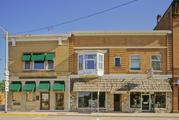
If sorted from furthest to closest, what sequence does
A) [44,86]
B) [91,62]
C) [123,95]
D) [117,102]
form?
[44,86] < [117,102] < [91,62] < [123,95]

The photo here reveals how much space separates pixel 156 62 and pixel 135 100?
446cm

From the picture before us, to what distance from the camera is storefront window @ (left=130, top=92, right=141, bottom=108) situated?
4028 centimetres

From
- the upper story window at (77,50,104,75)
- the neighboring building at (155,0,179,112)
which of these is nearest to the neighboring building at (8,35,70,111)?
Answer: the upper story window at (77,50,104,75)

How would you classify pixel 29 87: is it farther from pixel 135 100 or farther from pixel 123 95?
pixel 135 100

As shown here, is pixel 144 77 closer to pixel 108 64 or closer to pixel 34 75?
pixel 108 64

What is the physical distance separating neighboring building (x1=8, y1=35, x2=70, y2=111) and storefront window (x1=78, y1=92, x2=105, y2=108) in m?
1.44

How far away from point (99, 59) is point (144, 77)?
495cm

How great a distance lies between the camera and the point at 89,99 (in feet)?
133

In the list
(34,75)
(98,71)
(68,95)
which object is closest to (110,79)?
(98,71)

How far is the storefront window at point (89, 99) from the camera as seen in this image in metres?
40.3

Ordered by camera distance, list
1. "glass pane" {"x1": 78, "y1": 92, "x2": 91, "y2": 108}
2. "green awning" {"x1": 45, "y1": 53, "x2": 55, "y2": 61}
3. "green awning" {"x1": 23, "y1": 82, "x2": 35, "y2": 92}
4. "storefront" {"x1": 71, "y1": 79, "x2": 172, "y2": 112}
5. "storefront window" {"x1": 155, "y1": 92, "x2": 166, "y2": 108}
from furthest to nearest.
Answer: "green awning" {"x1": 45, "y1": 53, "x2": 55, "y2": 61} → "green awning" {"x1": 23, "y1": 82, "x2": 35, "y2": 92} → "glass pane" {"x1": 78, "y1": 92, "x2": 91, "y2": 108} → "storefront window" {"x1": 155, "y1": 92, "x2": 166, "y2": 108} → "storefront" {"x1": 71, "y1": 79, "x2": 172, "y2": 112}

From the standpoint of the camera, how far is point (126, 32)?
1585 inches

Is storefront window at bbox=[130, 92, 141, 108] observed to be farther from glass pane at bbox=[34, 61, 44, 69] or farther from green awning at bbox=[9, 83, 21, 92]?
green awning at bbox=[9, 83, 21, 92]

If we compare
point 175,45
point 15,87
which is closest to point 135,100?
point 175,45
